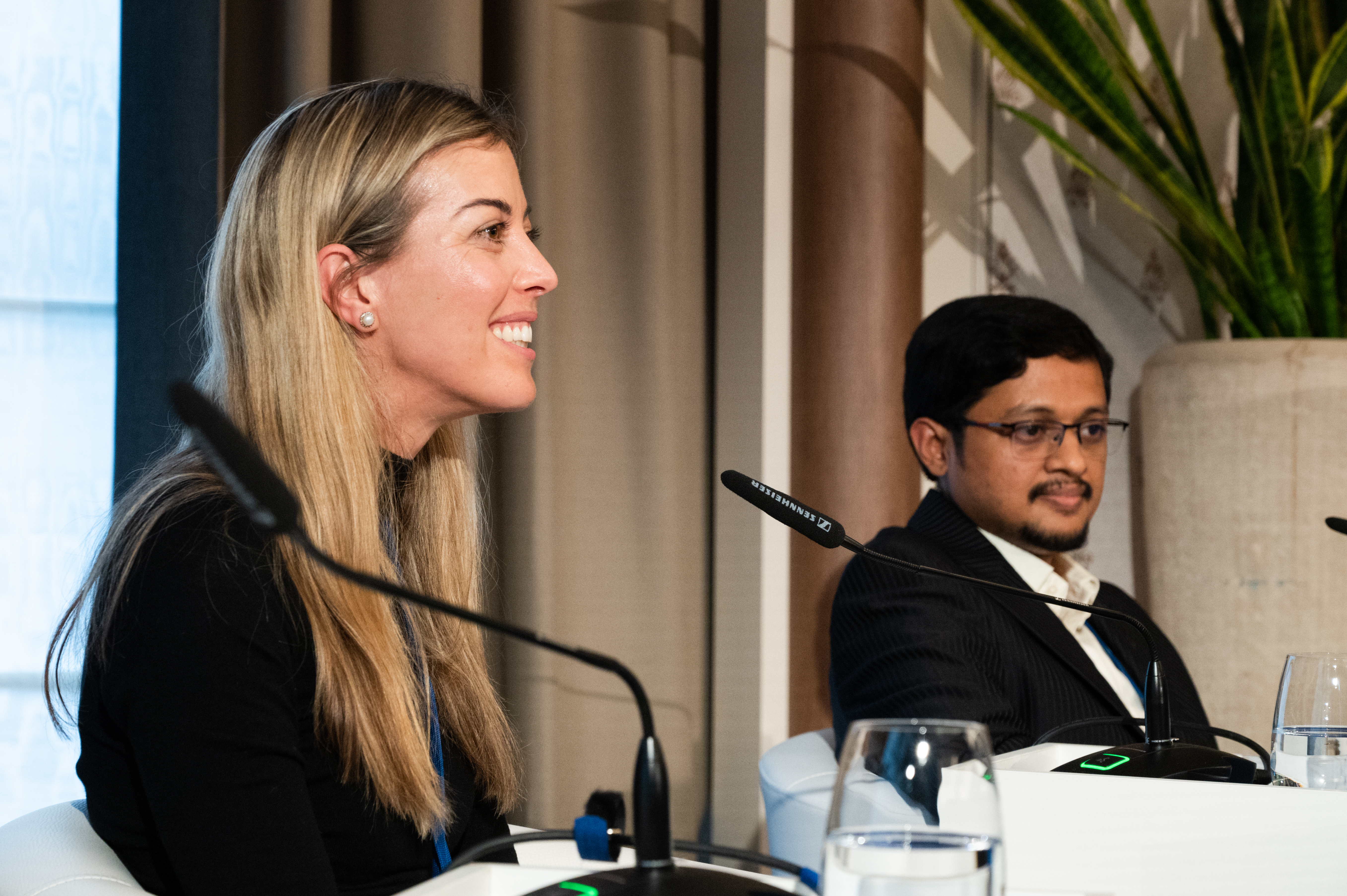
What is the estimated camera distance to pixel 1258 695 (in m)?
1.88

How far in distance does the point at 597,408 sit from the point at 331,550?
992 millimetres

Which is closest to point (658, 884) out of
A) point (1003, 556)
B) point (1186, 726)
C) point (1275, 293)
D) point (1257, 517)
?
point (1186, 726)

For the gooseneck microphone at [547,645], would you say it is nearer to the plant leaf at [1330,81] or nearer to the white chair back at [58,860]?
the white chair back at [58,860]

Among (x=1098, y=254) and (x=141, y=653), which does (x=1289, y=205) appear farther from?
(x=141, y=653)

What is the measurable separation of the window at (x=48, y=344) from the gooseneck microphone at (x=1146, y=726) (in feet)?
4.03

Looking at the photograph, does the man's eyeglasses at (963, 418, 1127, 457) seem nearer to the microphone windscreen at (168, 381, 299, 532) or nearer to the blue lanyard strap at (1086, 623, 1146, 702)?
the blue lanyard strap at (1086, 623, 1146, 702)

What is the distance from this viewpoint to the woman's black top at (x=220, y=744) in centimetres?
84

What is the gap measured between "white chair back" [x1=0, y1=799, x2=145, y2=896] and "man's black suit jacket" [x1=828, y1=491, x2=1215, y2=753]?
784 mm

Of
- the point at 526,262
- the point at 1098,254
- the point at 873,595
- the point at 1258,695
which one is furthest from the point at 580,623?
the point at 1098,254

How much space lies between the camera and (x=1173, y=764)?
2.83 ft

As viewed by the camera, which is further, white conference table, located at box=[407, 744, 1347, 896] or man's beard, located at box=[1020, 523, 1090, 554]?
man's beard, located at box=[1020, 523, 1090, 554]

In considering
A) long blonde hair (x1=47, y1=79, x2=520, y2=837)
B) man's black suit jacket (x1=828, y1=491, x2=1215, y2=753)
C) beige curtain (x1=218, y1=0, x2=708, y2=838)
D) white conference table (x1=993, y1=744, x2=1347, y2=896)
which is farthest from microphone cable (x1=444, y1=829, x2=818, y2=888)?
beige curtain (x1=218, y1=0, x2=708, y2=838)

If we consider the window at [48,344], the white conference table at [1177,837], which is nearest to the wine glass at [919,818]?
the white conference table at [1177,837]

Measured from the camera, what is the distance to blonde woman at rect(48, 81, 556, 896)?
0.86 meters
